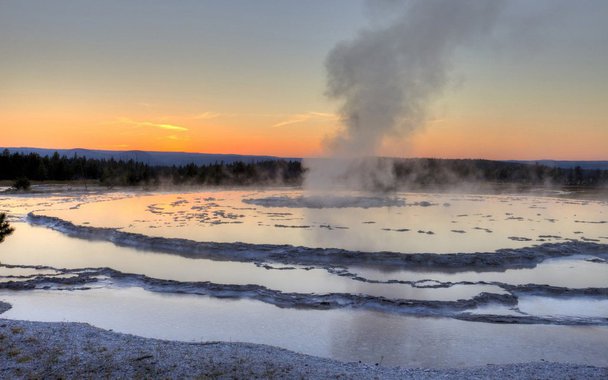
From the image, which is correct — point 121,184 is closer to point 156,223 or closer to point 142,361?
point 156,223

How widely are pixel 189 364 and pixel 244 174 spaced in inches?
3228

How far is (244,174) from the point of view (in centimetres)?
8962

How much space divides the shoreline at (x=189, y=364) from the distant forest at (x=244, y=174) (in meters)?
59.6

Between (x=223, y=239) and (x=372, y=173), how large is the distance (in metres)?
39.1

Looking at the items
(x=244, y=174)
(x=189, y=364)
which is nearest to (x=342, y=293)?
(x=189, y=364)

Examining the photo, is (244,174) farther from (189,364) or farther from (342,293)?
(189,364)

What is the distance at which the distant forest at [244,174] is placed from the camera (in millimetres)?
80938

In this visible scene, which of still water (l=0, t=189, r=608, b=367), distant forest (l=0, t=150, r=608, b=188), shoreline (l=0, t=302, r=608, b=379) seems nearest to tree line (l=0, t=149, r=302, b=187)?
distant forest (l=0, t=150, r=608, b=188)

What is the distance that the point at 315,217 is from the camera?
1228 inches

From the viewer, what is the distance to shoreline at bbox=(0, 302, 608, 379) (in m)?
8.04

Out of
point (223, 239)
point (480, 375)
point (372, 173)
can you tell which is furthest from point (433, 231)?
point (372, 173)

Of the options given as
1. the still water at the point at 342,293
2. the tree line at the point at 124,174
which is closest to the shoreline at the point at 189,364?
the still water at the point at 342,293

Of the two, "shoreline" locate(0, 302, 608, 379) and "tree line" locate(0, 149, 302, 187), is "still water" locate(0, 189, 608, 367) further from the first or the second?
"tree line" locate(0, 149, 302, 187)

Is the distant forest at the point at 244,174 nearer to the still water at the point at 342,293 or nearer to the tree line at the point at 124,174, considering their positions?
the tree line at the point at 124,174
